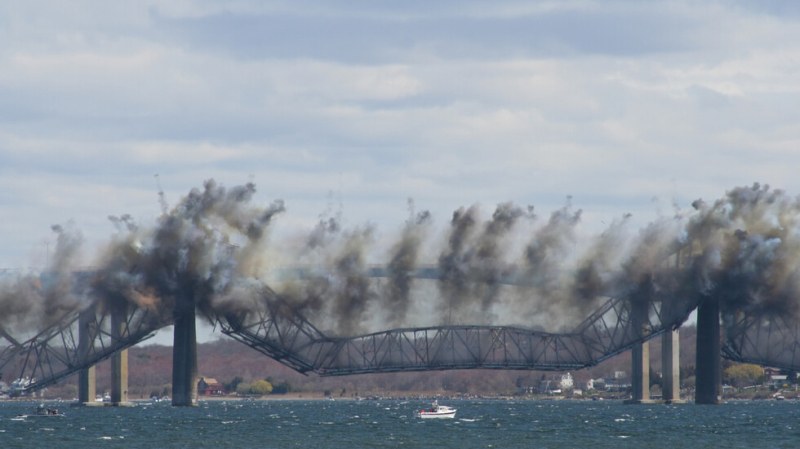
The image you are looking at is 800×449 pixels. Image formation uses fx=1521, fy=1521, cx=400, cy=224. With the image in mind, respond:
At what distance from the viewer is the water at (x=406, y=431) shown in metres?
129

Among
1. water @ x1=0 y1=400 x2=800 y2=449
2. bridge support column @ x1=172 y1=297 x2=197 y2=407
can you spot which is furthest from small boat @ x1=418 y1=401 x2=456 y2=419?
bridge support column @ x1=172 y1=297 x2=197 y2=407

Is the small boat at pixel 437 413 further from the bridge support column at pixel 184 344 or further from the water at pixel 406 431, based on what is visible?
the bridge support column at pixel 184 344

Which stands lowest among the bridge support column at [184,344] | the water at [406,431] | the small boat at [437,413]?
the water at [406,431]

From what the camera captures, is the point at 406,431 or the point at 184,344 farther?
the point at 184,344

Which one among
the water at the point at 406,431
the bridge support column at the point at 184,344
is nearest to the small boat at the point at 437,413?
the water at the point at 406,431

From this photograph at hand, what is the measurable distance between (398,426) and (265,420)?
24.4 m

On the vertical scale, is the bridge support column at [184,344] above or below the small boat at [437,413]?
above

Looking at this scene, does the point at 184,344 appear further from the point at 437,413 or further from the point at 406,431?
the point at 406,431

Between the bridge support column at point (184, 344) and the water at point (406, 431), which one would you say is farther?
the bridge support column at point (184, 344)

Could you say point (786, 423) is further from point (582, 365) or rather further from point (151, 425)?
point (151, 425)

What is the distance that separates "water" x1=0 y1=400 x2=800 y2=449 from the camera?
422ft

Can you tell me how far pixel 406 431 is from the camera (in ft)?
490

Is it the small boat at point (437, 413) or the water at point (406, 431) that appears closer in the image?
the water at point (406, 431)

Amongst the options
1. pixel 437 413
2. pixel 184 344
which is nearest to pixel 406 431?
pixel 437 413
